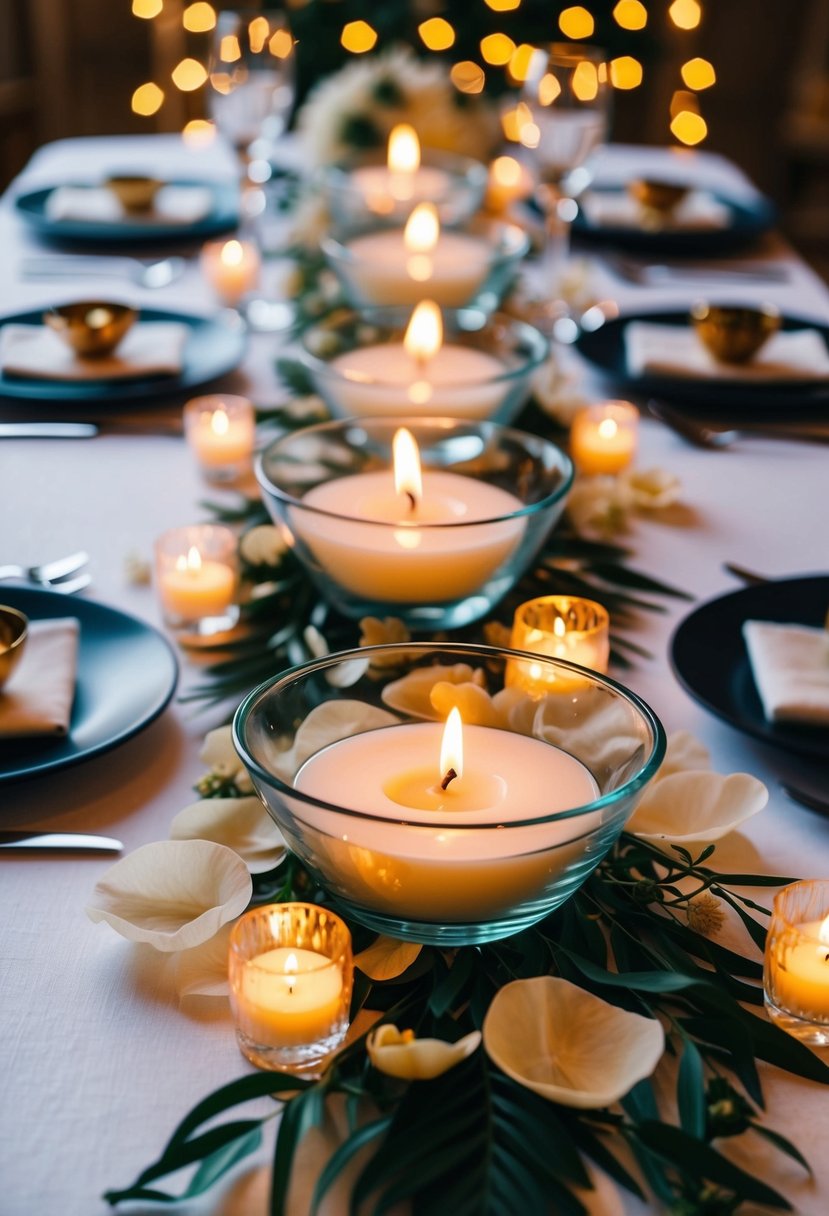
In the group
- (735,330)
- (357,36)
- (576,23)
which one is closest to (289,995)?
(735,330)

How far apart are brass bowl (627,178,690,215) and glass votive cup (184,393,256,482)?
1058 mm

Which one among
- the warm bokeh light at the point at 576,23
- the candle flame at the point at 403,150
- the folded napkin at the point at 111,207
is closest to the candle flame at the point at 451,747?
the candle flame at the point at 403,150

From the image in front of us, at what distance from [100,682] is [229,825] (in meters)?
0.21

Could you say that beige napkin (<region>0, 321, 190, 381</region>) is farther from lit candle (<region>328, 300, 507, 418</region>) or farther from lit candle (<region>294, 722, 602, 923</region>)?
lit candle (<region>294, 722, 602, 923</region>)

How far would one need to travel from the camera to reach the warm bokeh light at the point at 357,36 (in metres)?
3.18

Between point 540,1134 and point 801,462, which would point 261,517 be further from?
point 540,1134

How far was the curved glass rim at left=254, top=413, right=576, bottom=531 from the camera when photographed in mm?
875

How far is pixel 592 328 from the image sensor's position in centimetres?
167

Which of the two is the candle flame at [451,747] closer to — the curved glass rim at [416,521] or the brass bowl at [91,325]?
the curved glass rim at [416,521]

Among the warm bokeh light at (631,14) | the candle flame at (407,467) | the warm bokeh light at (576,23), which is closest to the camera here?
the candle flame at (407,467)

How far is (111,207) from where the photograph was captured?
2057mm

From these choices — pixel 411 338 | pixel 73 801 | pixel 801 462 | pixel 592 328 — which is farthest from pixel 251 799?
pixel 592 328

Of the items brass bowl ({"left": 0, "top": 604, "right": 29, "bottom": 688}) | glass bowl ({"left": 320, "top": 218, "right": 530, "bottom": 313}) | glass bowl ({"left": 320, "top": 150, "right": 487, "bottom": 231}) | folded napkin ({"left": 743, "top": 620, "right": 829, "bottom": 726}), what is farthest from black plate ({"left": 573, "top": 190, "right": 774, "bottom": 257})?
brass bowl ({"left": 0, "top": 604, "right": 29, "bottom": 688})

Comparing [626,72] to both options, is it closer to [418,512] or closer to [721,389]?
[721,389]
